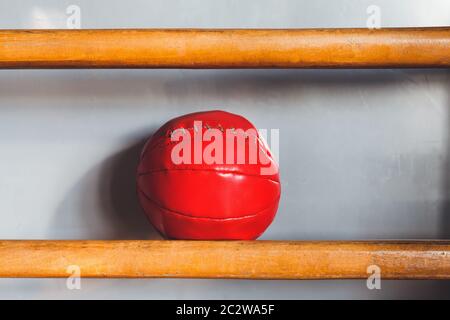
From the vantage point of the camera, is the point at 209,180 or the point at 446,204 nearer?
the point at 209,180

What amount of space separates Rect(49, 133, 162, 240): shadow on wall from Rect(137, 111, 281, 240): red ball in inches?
7.2

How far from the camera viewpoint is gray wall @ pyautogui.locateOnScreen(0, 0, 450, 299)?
36.5 inches

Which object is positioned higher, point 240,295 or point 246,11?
point 246,11

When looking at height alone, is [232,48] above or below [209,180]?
above

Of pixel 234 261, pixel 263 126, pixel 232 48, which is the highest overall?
pixel 232 48

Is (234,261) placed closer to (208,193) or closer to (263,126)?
(208,193)

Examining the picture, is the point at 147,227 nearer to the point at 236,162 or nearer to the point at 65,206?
the point at 65,206

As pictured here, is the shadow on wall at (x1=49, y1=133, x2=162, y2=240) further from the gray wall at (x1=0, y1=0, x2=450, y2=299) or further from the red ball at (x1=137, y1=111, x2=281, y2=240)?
the red ball at (x1=137, y1=111, x2=281, y2=240)

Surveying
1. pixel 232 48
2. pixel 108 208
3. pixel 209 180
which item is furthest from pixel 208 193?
pixel 108 208

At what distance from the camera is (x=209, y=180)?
2.34 feet

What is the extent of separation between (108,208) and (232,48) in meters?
0.37

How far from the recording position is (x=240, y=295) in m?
0.94
